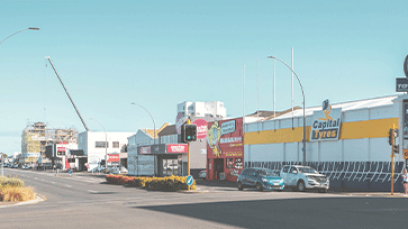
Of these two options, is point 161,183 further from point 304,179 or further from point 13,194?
point 13,194

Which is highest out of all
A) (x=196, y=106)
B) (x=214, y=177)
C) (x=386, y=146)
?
(x=196, y=106)

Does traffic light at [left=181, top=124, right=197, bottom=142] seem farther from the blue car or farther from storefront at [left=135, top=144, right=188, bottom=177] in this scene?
storefront at [left=135, top=144, right=188, bottom=177]

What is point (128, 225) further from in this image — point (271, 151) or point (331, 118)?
point (271, 151)

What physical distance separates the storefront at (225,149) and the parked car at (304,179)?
17.8 metres

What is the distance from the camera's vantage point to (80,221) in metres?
14.7

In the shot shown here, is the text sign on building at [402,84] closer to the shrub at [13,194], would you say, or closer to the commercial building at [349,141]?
the commercial building at [349,141]

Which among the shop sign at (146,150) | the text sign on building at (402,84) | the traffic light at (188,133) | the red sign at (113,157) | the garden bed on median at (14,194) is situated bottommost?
the red sign at (113,157)

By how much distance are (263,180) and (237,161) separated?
19982 millimetres

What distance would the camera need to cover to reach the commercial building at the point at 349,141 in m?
33.5

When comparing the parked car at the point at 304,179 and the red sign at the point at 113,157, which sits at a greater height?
the parked car at the point at 304,179

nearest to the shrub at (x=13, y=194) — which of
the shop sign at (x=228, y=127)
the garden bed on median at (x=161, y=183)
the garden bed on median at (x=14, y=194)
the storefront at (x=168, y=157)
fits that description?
the garden bed on median at (x=14, y=194)

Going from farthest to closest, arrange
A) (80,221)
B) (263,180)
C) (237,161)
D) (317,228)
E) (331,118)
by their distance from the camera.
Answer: (237,161) → (331,118) → (263,180) → (80,221) → (317,228)

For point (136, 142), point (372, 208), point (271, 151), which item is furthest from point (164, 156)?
point (372, 208)

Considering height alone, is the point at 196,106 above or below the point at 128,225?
above
